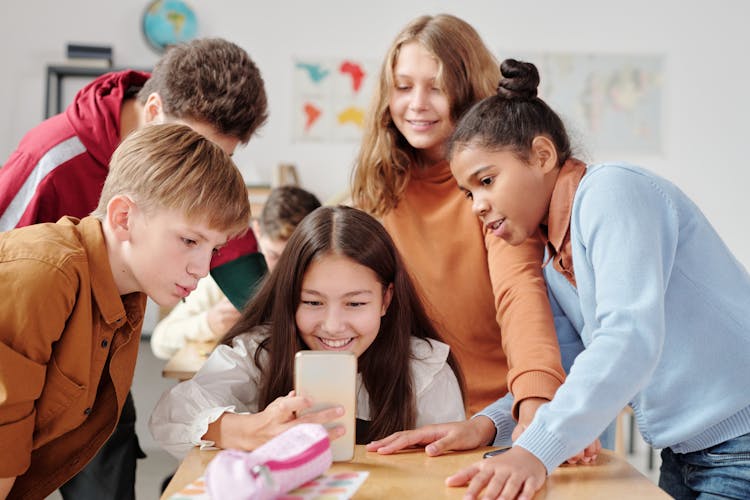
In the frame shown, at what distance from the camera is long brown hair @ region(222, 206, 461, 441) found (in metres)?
1.41

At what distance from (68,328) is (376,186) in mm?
743

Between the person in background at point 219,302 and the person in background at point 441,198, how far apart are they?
3.35ft

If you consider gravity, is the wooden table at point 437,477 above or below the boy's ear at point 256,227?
above

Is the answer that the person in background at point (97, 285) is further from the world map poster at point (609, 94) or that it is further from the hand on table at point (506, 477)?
the world map poster at point (609, 94)

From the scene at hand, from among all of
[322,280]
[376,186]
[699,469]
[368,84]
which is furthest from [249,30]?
[699,469]

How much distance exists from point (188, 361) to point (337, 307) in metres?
1.13

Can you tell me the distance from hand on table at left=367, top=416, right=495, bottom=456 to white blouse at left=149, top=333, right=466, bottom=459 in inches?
6.2

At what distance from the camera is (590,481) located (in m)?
1.09

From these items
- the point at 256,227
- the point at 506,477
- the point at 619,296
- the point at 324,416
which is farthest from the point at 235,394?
the point at 256,227

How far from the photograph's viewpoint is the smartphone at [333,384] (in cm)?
113

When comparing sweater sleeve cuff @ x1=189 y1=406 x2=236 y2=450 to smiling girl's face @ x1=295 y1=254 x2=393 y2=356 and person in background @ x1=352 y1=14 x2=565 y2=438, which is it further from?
person in background @ x1=352 y1=14 x2=565 y2=438

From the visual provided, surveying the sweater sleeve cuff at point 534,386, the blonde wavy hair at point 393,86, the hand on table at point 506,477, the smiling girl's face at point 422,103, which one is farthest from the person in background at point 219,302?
the hand on table at point 506,477

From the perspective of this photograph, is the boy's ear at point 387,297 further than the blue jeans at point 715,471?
Yes

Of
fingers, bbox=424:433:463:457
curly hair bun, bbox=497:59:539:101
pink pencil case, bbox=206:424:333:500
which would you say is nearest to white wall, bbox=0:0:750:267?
curly hair bun, bbox=497:59:539:101
